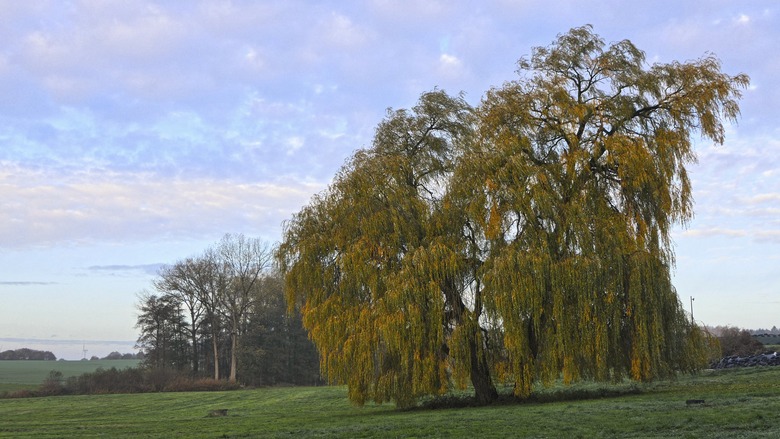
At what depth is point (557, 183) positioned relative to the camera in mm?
25000

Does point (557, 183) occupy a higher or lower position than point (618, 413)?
higher

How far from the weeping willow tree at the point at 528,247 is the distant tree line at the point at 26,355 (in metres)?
164

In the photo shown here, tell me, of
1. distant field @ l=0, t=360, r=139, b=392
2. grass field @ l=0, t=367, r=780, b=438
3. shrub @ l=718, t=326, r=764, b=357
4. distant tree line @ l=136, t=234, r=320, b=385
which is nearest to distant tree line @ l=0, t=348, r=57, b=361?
distant field @ l=0, t=360, r=139, b=392

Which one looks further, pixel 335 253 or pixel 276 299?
pixel 276 299

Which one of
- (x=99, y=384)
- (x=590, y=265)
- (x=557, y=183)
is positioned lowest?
(x=99, y=384)

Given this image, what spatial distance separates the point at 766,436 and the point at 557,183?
47.4ft

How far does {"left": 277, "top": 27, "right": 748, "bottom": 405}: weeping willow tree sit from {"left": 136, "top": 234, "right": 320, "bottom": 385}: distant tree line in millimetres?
44078

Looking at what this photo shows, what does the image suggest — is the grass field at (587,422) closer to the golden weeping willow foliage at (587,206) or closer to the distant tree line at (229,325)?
the golden weeping willow foliage at (587,206)

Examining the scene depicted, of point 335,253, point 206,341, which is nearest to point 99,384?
point 206,341

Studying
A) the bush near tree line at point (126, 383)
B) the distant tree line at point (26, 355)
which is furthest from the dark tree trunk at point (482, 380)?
the distant tree line at point (26, 355)

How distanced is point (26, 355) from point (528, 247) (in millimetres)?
179483

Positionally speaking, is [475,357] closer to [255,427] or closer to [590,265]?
[590,265]

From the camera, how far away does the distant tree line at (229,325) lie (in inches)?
2753

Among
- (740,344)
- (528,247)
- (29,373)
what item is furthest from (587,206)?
(29,373)
